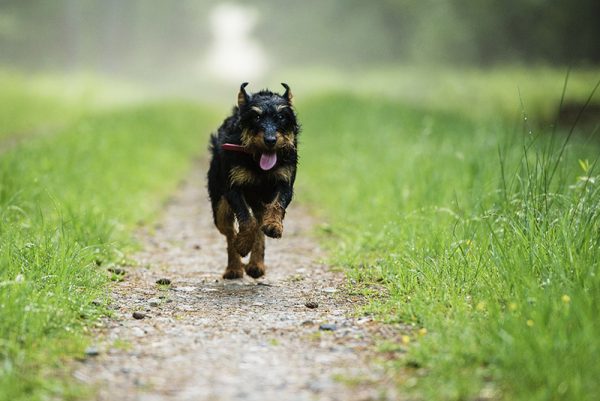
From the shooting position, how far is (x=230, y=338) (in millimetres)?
4031

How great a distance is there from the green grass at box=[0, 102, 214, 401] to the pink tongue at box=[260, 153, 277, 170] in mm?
1434

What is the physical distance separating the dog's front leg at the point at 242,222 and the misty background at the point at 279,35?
9.32ft

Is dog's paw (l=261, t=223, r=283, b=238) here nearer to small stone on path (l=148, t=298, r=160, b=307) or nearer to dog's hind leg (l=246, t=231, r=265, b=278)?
dog's hind leg (l=246, t=231, r=265, b=278)

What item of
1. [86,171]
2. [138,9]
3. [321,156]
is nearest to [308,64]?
[138,9]

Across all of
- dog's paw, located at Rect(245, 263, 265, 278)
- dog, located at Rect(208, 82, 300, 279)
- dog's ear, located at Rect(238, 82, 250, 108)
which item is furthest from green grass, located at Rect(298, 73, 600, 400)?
dog's ear, located at Rect(238, 82, 250, 108)

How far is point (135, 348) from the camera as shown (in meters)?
3.85

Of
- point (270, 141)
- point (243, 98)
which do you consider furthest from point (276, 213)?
point (243, 98)

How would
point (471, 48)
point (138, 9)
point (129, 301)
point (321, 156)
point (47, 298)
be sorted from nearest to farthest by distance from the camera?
point (47, 298) < point (129, 301) < point (321, 156) < point (471, 48) < point (138, 9)

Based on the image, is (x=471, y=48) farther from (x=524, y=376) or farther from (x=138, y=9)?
(x=138, y=9)

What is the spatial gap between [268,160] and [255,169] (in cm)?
26

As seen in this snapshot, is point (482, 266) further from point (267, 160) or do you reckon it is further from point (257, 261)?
point (257, 261)

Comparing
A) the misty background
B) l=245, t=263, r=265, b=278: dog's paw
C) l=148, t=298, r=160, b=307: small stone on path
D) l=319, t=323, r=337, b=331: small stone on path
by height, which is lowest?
l=148, t=298, r=160, b=307: small stone on path

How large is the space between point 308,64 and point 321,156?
116 feet

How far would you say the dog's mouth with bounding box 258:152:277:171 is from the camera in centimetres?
487
